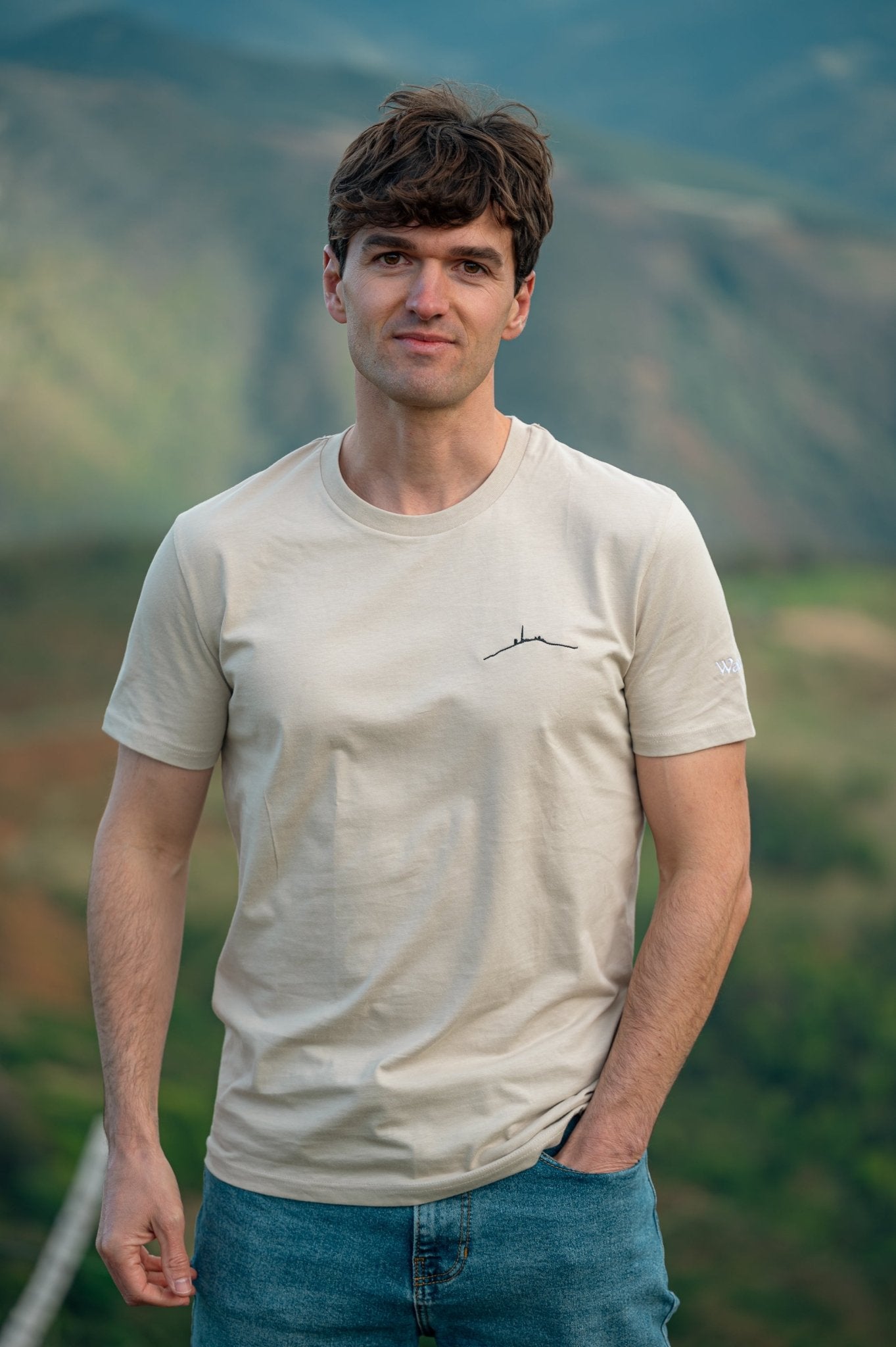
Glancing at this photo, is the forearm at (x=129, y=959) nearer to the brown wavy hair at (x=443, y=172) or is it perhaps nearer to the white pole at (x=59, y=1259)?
the brown wavy hair at (x=443, y=172)

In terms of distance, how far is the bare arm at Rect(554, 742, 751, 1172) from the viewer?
5.07 feet

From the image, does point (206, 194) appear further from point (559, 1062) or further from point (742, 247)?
point (559, 1062)

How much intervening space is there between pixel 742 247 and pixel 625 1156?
426 cm

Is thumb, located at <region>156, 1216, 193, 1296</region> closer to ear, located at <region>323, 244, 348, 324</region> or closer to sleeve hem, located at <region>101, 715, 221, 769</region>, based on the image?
sleeve hem, located at <region>101, 715, 221, 769</region>

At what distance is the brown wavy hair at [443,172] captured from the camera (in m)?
1.54

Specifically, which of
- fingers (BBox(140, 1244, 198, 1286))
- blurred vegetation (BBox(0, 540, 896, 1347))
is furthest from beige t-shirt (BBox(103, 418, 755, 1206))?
blurred vegetation (BBox(0, 540, 896, 1347))

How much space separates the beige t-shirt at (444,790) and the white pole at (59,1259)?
2275mm

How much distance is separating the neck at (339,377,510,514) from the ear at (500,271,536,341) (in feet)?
0.28

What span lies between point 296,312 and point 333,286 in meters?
3.40

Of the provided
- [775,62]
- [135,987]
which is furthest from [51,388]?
[135,987]

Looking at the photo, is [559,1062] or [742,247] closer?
[559,1062]

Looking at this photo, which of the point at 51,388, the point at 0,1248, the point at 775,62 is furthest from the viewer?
the point at 775,62

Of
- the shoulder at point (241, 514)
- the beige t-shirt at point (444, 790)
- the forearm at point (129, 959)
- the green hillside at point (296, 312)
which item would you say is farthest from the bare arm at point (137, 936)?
the green hillside at point (296, 312)

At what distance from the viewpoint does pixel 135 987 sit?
67.0 inches
